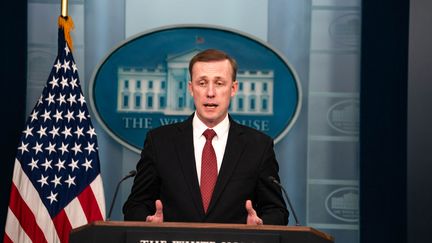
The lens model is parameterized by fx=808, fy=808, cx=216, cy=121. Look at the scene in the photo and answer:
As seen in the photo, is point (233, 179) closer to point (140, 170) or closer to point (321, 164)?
point (140, 170)

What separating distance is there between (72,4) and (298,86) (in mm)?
1519

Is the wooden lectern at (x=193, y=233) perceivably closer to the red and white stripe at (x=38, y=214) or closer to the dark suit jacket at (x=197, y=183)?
the dark suit jacket at (x=197, y=183)

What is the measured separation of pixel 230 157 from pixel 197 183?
180 mm

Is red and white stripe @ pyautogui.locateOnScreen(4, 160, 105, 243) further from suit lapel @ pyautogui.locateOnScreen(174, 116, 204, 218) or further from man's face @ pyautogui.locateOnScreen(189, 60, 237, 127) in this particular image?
man's face @ pyautogui.locateOnScreen(189, 60, 237, 127)

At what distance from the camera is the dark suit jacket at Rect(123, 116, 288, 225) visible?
318 centimetres

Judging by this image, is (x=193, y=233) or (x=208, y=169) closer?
(x=193, y=233)

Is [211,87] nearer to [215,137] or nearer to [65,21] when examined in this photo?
[215,137]

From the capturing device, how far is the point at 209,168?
129 inches

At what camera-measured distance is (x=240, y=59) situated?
5051 millimetres

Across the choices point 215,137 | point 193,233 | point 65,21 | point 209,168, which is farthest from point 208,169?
point 65,21

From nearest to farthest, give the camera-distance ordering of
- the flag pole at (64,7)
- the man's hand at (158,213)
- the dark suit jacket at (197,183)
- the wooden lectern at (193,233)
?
the wooden lectern at (193,233)
the man's hand at (158,213)
the dark suit jacket at (197,183)
the flag pole at (64,7)

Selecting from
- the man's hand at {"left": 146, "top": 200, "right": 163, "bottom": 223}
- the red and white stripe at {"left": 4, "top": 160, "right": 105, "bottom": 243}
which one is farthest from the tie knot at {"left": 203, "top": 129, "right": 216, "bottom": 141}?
the red and white stripe at {"left": 4, "top": 160, "right": 105, "bottom": 243}

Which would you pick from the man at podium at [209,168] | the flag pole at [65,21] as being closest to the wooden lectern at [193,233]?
the man at podium at [209,168]

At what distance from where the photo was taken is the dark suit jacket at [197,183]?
3.18 meters
